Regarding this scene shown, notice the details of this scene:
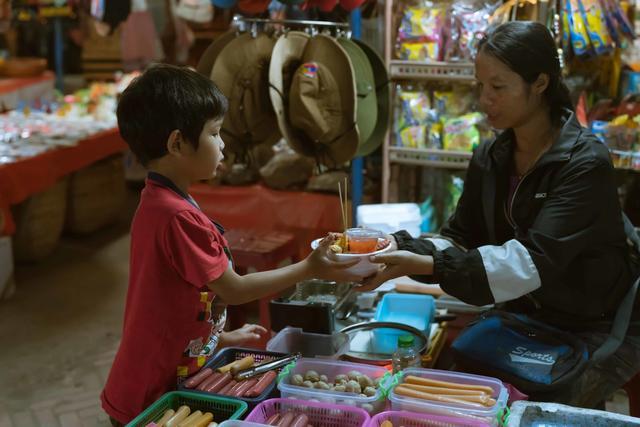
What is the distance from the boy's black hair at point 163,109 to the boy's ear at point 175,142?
12 millimetres

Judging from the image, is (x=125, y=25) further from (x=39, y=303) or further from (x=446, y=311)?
(x=446, y=311)

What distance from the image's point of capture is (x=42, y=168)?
4.99 m

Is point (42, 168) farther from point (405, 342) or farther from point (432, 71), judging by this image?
point (405, 342)

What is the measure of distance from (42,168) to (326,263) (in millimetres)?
3693

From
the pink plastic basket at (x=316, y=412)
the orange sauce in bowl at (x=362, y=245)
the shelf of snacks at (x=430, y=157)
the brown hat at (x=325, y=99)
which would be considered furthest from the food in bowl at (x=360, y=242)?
the shelf of snacks at (x=430, y=157)

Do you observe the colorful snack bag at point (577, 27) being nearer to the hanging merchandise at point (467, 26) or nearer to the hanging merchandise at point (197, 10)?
the hanging merchandise at point (467, 26)

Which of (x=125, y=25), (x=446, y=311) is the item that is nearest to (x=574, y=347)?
(x=446, y=311)

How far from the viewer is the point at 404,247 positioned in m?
2.28

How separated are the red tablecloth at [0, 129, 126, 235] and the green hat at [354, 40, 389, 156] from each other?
6.80 ft

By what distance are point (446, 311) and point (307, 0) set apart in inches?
62.0

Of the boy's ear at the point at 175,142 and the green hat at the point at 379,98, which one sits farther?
the green hat at the point at 379,98

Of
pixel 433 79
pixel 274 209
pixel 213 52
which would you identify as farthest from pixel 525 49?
pixel 274 209

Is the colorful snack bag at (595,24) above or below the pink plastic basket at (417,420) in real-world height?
above

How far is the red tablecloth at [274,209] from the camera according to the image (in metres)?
4.10
